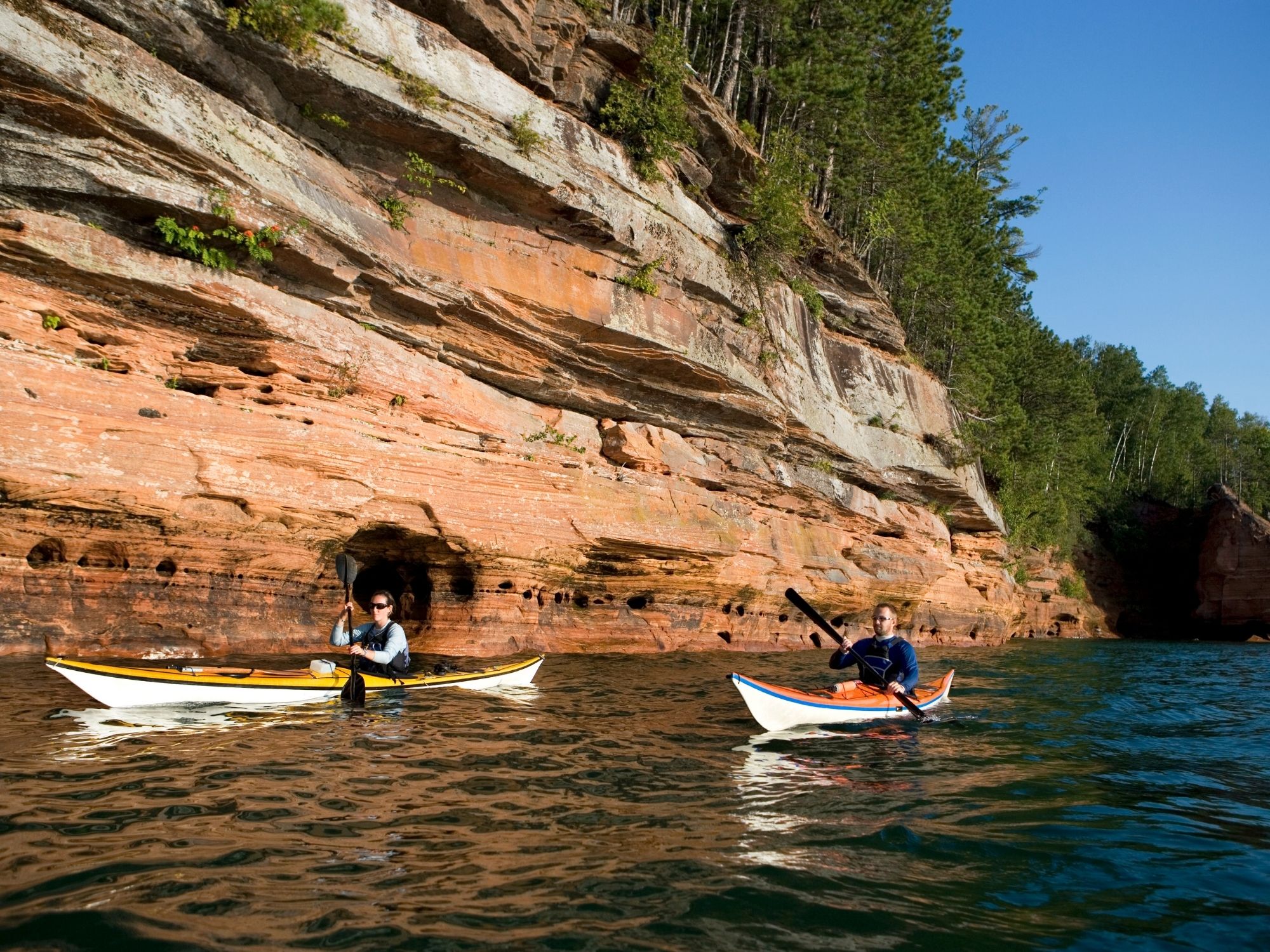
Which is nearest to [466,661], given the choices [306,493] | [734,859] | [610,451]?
[306,493]

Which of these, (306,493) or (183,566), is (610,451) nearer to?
(306,493)

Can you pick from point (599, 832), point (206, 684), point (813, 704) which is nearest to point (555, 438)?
point (813, 704)

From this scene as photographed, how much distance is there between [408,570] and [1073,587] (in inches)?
1249

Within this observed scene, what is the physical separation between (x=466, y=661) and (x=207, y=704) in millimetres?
5217

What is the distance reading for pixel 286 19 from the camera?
1291cm

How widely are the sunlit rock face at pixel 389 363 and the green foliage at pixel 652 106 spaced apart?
1.84ft

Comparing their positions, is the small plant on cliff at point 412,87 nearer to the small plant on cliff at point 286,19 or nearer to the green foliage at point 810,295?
the small plant on cliff at point 286,19

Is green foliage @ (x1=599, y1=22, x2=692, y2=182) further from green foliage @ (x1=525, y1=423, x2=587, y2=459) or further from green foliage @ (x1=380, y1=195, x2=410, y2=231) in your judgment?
green foliage @ (x1=525, y1=423, x2=587, y2=459)

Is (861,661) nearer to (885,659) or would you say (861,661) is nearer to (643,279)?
(885,659)

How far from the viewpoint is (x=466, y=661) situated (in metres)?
13.0

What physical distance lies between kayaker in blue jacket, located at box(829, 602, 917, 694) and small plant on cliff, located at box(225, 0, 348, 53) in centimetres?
1258

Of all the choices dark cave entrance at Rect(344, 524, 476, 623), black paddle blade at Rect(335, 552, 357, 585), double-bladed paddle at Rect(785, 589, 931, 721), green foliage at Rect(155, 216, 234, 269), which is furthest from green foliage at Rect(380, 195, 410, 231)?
double-bladed paddle at Rect(785, 589, 931, 721)

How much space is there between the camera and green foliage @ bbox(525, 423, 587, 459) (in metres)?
16.2

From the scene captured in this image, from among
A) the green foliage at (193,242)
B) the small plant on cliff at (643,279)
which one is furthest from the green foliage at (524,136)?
the green foliage at (193,242)
